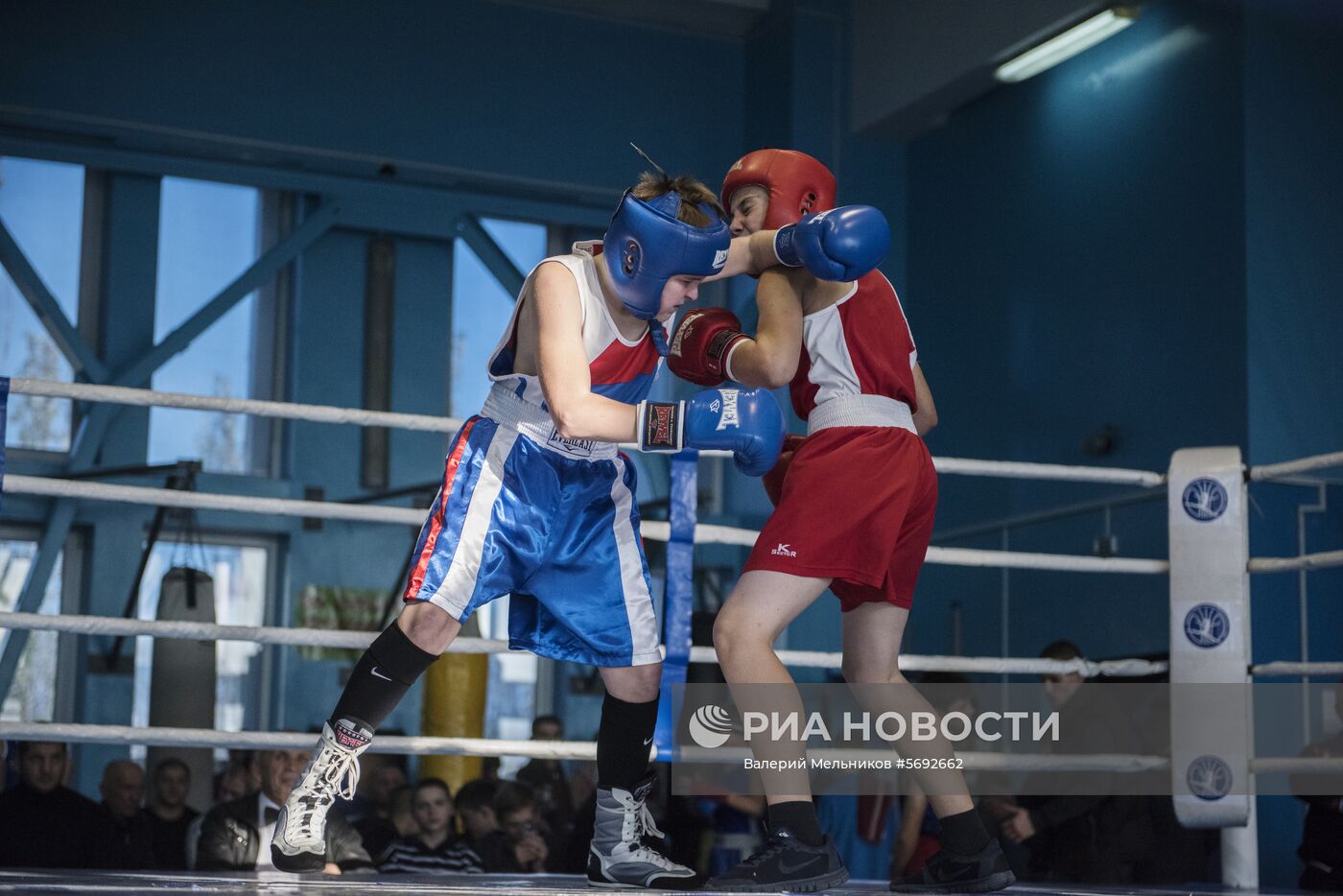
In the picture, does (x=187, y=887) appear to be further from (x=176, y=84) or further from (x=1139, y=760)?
(x=176, y=84)

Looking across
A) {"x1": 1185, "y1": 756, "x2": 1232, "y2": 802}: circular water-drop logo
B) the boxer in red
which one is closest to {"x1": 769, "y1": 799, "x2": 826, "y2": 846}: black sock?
the boxer in red

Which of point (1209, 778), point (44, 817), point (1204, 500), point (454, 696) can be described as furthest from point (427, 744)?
point (454, 696)

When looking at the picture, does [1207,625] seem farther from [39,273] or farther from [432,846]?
[39,273]

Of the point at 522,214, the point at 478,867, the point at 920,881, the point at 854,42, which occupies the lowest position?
the point at 478,867

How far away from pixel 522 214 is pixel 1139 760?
580cm

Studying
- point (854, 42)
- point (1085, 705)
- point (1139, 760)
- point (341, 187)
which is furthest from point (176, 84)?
point (1139, 760)

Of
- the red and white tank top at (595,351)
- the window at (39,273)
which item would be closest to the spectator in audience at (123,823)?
the window at (39,273)

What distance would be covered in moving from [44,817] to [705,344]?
3.71m

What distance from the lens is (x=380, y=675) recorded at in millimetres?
2297

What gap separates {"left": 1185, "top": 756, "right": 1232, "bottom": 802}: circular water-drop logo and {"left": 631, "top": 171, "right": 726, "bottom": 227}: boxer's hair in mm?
1686

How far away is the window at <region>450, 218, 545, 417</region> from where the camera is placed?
8578 millimetres

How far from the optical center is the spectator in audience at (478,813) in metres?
5.25

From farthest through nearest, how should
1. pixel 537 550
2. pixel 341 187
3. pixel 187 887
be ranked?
pixel 341 187, pixel 537 550, pixel 187 887

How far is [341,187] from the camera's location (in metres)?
7.87
